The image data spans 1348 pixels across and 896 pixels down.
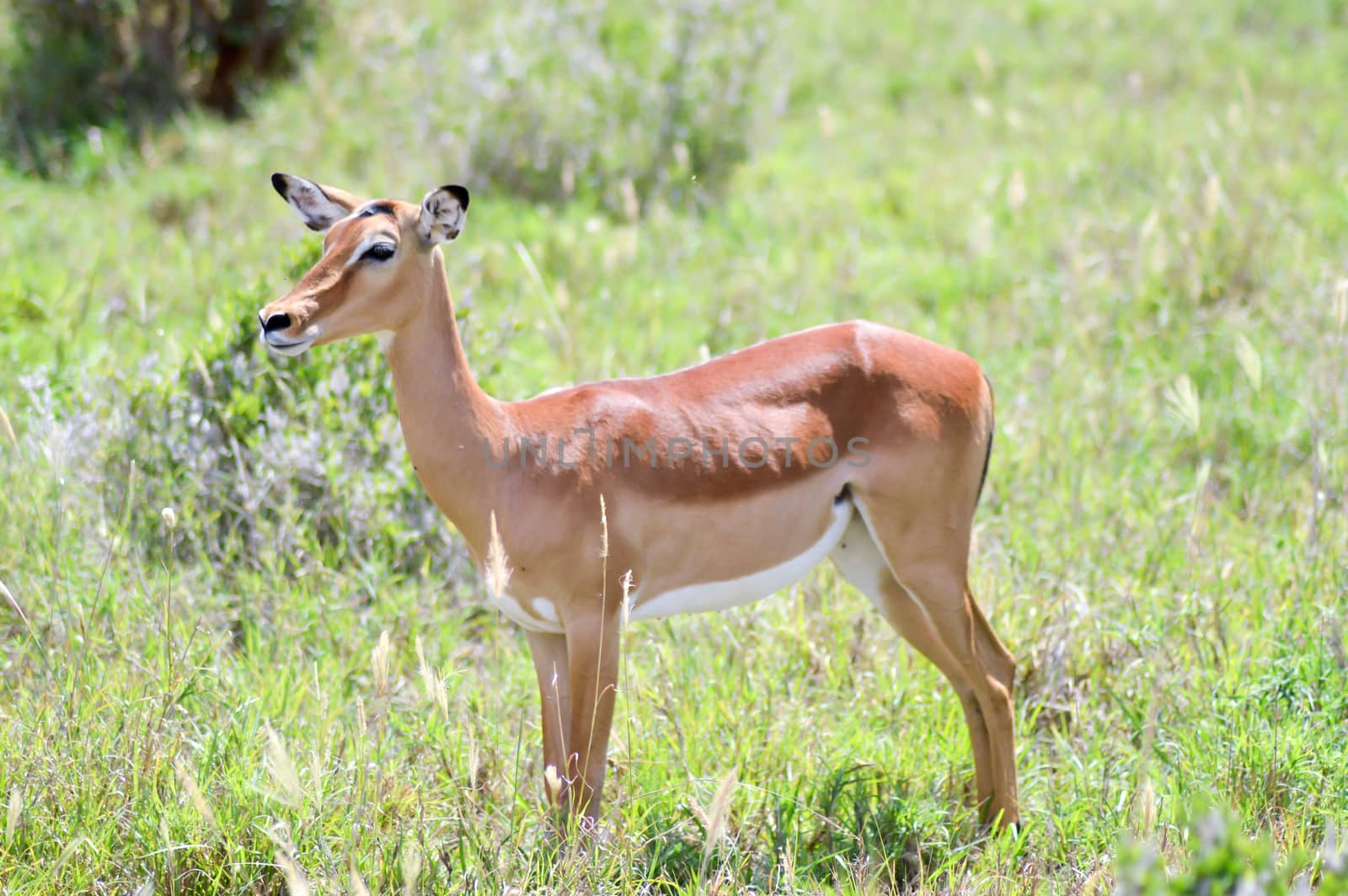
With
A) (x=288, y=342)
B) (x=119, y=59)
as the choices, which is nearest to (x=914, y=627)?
(x=288, y=342)

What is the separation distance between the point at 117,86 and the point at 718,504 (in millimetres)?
7537

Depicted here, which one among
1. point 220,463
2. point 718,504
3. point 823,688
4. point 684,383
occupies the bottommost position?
point 823,688

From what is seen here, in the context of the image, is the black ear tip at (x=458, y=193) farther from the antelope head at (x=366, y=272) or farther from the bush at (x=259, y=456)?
the bush at (x=259, y=456)

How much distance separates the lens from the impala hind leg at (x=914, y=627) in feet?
11.9

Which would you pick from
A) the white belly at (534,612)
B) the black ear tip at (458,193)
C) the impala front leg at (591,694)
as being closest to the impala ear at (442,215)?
the black ear tip at (458,193)

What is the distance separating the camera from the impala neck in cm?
316

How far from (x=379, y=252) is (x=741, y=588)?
4.04 feet

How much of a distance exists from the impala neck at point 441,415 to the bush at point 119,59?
6625mm

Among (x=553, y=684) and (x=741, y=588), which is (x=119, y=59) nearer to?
(x=553, y=684)

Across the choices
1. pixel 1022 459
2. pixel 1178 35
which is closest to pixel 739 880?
pixel 1022 459

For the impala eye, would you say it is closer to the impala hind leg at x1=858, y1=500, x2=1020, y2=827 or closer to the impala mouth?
the impala mouth

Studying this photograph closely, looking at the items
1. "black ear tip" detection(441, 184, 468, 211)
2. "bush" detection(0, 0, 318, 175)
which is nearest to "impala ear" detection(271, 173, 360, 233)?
"black ear tip" detection(441, 184, 468, 211)

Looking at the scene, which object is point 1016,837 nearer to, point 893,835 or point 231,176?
point 893,835

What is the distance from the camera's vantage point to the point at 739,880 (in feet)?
10.7
